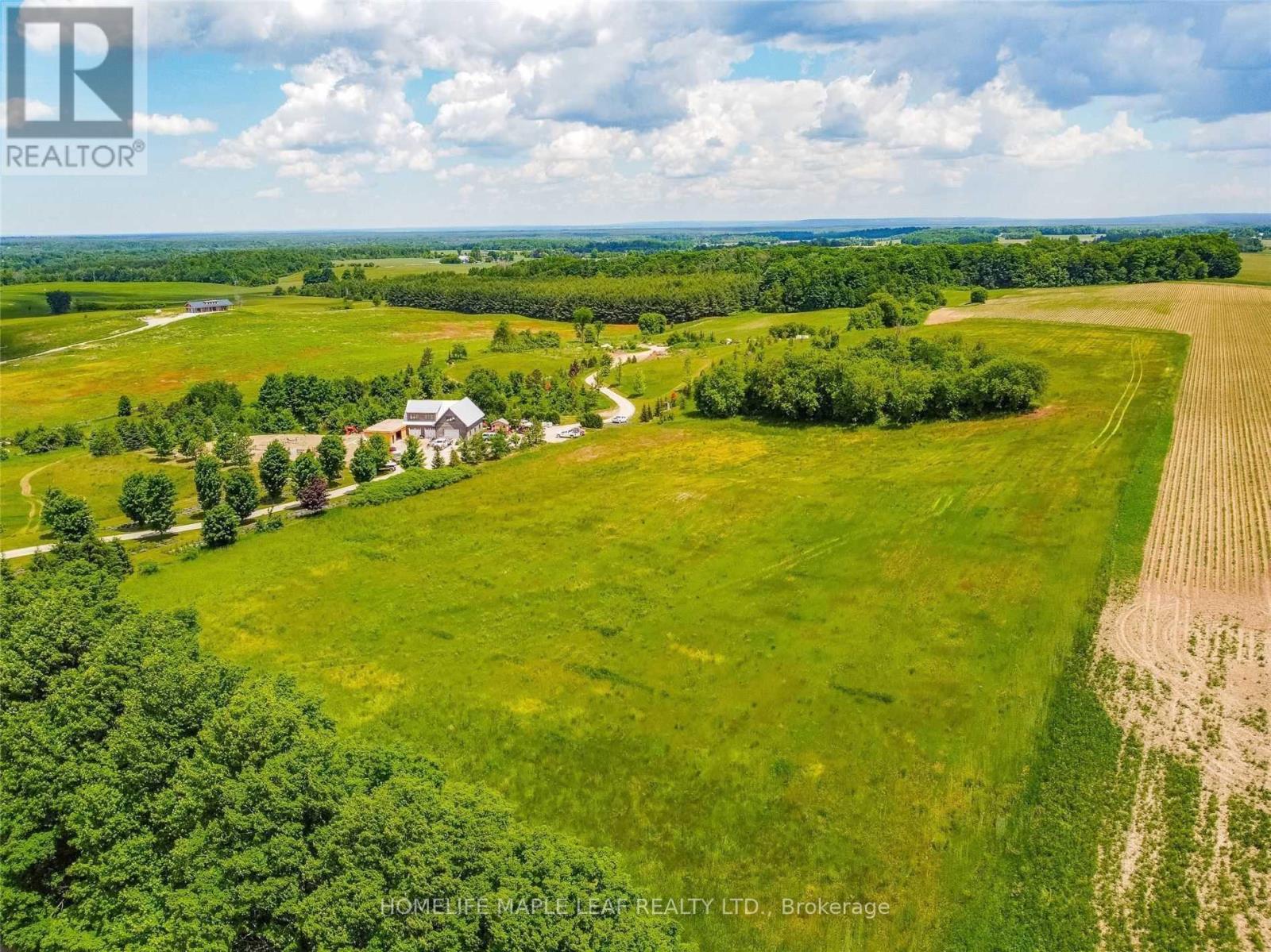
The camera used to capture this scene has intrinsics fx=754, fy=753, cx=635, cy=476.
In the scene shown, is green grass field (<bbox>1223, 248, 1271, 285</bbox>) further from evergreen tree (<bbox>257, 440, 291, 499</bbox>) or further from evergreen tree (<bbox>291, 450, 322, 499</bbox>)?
evergreen tree (<bbox>257, 440, 291, 499</bbox>)

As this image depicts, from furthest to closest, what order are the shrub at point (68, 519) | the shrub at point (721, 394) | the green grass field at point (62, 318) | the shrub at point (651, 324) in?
the shrub at point (651, 324) → the green grass field at point (62, 318) → the shrub at point (721, 394) → the shrub at point (68, 519)

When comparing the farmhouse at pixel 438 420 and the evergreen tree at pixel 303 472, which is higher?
the farmhouse at pixel 438 420

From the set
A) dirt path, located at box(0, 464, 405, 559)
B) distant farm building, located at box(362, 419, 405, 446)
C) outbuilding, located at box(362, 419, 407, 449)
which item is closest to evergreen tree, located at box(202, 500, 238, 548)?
dirt path, located at box(0, 464, 405, 559)

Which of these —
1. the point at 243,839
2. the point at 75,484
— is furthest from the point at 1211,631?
the point at 75,484

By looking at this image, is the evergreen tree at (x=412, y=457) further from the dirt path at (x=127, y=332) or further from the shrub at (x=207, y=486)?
the dirt path at (x=127, y=332)

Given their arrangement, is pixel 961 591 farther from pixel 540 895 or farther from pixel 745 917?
pixel 540 895

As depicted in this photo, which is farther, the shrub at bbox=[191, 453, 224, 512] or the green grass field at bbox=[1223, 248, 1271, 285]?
the green grass field at bbox=[1223, 248, 1271, 285]

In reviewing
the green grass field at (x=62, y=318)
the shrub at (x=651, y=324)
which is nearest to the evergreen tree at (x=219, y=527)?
the shrub at (x=651, y=324)
